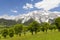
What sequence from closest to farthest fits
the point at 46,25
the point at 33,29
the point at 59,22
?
1. the point at 59,22
2. the point at 33,29
3. the point at 46,25

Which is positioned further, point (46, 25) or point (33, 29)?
point (46, 25)

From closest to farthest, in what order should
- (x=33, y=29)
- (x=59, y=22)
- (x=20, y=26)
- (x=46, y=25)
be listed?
(x=59, y=22)
(x=33, y=29)
(x=20, y=26)
(x=46, y=25)

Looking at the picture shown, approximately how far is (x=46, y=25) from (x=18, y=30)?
28.1 m

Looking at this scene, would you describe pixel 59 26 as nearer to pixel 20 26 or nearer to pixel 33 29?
pixel 33 29

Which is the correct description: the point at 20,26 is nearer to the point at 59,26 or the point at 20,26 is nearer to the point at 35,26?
the point at 35,26

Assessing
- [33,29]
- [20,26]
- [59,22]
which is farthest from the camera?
[20,26]

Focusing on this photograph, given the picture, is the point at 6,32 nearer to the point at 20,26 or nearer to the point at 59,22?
the point at 20,26

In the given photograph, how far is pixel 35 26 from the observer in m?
113

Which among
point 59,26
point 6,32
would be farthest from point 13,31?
point 59,26

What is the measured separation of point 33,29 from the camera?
112m

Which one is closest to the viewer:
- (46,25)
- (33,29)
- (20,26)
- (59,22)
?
(59,22)

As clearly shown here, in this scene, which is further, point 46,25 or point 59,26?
point 46,25

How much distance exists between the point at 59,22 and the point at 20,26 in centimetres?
5095

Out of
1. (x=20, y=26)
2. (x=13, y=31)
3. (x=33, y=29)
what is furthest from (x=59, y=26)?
(x=13, y=31)
